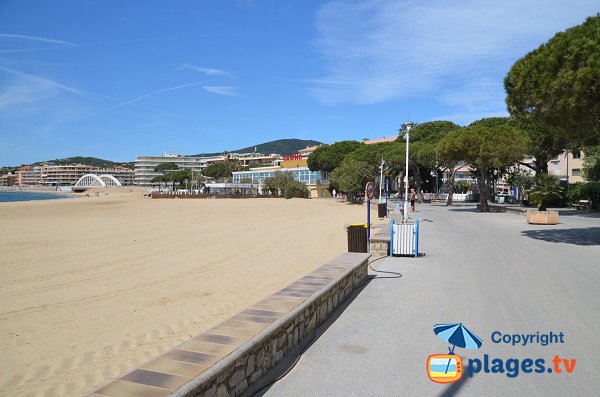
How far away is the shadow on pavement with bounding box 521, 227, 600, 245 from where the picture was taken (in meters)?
16.5

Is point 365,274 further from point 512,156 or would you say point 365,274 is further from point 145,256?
point 512,156

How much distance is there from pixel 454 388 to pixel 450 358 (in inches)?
11.4

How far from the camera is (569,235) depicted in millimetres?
18391

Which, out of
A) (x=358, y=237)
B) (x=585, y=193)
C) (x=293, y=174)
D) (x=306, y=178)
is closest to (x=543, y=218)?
(x=358, y=237)

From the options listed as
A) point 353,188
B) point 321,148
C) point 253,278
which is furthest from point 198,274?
point 321,148

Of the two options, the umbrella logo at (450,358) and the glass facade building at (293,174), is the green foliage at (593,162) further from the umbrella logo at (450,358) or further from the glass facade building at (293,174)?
the glass facade building at (293,174)

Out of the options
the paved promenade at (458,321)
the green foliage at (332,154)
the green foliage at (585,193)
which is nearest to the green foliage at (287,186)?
the green foliage at (332,154)

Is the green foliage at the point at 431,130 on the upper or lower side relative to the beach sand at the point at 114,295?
upper

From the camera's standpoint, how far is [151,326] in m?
6.69

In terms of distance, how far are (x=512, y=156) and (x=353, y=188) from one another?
20.1 m

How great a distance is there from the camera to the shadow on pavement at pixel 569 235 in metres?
16.5

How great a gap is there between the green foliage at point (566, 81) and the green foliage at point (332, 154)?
209ft

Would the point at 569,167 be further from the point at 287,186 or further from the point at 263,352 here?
the point at 263,352

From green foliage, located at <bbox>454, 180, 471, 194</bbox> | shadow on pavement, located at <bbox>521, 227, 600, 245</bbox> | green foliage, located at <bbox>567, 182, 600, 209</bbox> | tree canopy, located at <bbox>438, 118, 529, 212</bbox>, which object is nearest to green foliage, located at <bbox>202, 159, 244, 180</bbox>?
green foliage, located at <bbox>454, 180, 471, 194</bbox>
